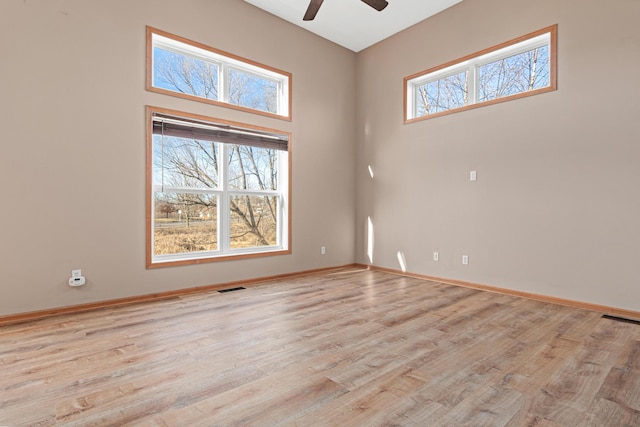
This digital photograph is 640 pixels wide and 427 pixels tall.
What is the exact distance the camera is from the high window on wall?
3.66m

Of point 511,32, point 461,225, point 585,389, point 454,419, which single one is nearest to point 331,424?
point 454,419

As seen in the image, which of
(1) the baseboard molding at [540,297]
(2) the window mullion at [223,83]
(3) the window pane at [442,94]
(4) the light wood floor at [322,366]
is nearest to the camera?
(4) the light wood floor at [322,366]

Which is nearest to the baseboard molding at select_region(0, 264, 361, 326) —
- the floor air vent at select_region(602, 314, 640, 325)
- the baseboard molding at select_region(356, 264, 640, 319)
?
the baseboard molding at select_region(356, 264, 640, 319)

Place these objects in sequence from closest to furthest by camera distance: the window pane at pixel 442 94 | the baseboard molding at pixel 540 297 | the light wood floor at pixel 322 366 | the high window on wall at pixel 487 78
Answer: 1. the light wood floor at pixel 322 366
2. the baseboard molding at pixel 540 297
3. the high window on wall at pixel 487 78
4. the window pane at pixel 442 94

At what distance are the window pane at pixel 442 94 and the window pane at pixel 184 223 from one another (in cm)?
318

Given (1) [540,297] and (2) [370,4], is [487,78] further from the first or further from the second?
(1) [540,297]

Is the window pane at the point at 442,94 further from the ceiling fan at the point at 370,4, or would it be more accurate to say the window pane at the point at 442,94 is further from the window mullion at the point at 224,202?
Answer: the window mullion at the point at 224,202

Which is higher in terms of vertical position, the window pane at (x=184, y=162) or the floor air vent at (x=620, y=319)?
the window pane at (x=184, y=162)

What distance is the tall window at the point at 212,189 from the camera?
3.69 metres

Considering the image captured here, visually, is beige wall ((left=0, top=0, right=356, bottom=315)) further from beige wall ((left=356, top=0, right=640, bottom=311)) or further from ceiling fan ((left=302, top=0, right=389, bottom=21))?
beige wall ((left=356, top=0, right=640, bottom=311))

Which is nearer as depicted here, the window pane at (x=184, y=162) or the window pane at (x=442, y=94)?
the window pane at (x=184, y=162)

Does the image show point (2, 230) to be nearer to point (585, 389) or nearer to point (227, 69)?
point (227, 69)

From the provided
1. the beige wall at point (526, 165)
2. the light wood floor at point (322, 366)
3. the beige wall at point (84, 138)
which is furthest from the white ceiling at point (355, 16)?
the light wood floor at point (322, 366)

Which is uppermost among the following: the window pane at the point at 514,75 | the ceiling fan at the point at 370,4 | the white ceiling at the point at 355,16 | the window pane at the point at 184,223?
the white ceiling at the point at 355,16
